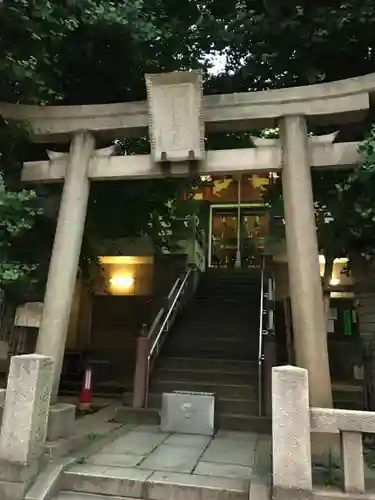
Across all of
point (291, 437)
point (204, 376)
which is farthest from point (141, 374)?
point (291, 437)

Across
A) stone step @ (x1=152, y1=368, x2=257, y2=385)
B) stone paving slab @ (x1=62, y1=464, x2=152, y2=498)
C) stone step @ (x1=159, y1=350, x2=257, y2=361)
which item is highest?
stone step @ (x1=159, y1=350, x2=257, y2=361)

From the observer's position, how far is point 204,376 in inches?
350

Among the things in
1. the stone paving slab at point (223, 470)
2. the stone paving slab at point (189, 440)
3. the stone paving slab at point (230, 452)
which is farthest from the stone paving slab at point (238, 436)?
the stone paving slab at point (223, 470)

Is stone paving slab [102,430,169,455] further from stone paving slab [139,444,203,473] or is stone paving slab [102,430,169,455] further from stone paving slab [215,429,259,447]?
stone paving slab [215,429,259,447]

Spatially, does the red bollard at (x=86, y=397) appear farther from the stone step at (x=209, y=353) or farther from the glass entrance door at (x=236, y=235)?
the glass entrance door at (x=236, y=235)

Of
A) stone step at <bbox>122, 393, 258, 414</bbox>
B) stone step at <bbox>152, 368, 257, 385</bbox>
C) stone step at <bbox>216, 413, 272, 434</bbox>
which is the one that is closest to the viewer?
stone step at <bbox>216, 413, 272, 434</bbox>

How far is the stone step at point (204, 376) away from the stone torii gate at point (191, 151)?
10.4ft

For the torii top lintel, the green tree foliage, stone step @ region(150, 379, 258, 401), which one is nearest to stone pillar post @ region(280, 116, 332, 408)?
the torii top lintel

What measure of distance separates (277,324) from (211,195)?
30.7ft

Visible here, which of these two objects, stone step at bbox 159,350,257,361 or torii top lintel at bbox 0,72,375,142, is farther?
stone step at bbox 159,350,257,361

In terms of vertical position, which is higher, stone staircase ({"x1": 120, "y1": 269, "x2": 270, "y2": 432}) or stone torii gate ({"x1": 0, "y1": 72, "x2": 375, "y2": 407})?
stone torii gate ({"x1": 0, "y1": 72, "x2": 375, "y2": 407})

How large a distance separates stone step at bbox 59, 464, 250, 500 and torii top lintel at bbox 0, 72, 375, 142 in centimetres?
475

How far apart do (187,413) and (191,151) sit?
4085 millimetres

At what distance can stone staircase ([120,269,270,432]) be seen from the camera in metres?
7.92
